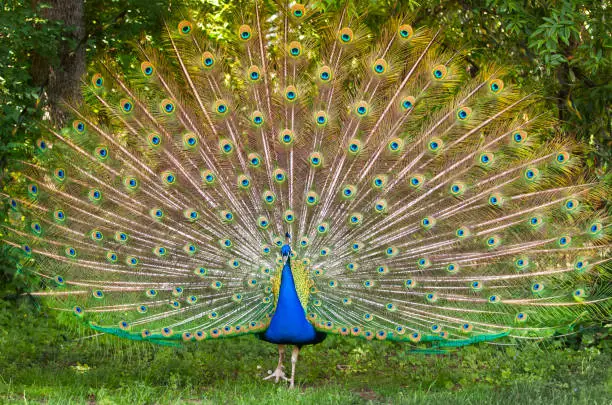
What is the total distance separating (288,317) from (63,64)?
13.7 ft

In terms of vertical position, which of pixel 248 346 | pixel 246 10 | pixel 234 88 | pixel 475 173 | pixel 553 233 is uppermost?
pixel 246 10

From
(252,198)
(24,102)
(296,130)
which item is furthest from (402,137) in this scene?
(24,102)

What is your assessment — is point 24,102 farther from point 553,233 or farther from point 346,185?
point 553,233

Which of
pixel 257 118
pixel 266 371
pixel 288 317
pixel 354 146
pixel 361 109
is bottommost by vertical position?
pixel 266 371

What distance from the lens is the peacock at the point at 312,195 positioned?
20.5 feet

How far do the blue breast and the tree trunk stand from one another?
3566mm

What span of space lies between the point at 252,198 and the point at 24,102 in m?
2.59

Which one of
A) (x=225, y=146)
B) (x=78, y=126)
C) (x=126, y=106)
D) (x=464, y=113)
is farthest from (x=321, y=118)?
(x=78, y=126)

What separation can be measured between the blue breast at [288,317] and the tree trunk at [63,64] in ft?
11.7

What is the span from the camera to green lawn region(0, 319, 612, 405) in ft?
18.8

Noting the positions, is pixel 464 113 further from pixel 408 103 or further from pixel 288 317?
pixel 288 317

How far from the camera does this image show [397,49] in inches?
245

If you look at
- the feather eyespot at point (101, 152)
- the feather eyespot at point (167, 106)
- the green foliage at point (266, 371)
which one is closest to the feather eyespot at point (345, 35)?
the feather eyespot at point (167, 106)

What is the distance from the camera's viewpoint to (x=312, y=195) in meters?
6.30
